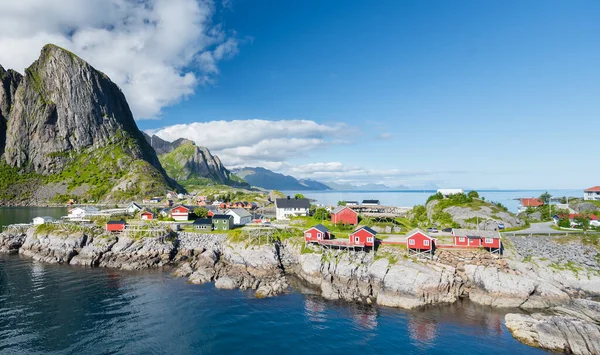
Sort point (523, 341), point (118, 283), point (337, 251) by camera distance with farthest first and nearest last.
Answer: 1. point (337, 251)
2. point (118, 283)
3. point (523, 341)

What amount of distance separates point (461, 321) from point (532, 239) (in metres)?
35.9

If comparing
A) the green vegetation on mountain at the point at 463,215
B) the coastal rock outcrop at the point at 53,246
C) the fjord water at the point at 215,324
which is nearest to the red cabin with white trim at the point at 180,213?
the coastal rock outcrop at the point at 53,246

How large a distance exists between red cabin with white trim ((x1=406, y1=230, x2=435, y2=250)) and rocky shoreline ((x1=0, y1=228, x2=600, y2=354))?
92.8 inches

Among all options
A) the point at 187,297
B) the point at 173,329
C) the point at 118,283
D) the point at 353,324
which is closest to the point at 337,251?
the point at 353,324

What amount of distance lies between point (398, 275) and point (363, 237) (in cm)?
1015

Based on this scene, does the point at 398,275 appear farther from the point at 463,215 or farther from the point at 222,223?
the point at 222,223

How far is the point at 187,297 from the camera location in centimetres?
4434

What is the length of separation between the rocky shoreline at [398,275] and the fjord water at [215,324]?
8.27 feet

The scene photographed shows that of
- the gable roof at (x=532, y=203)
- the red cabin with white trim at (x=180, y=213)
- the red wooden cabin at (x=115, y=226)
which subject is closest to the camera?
the red wooden cabin at (x=115, y=226)

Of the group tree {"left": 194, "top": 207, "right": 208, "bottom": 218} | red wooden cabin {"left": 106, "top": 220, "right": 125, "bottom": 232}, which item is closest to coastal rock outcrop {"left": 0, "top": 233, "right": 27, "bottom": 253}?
red wooden cabin {"left": 106, "top": 220, "right": 125, "bottom": 232}

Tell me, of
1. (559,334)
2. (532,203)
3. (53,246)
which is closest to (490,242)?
(559,334)

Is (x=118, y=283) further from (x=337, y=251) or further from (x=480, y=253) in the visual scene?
(x=480, y=253)

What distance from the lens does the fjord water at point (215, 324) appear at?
3172 centimetres

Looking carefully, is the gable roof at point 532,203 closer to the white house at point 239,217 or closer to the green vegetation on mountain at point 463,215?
the green vegetation on mountain at point 463,215
